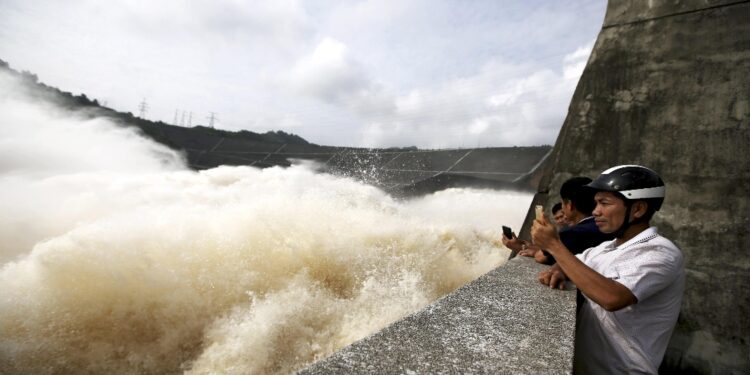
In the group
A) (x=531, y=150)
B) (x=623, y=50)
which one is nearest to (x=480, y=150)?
(x=531, y=150)

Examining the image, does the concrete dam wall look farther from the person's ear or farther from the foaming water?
the foaming water

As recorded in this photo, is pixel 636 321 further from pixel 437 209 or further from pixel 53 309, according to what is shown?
pixel 437 209

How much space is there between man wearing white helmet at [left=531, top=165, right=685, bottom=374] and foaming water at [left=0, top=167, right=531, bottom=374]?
122 inches

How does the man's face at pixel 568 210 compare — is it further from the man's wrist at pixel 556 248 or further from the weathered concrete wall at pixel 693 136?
the weathered concrete wall at pixel 693 136

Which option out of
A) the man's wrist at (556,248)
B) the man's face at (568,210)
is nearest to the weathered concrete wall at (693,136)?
the man's face at (568,210)

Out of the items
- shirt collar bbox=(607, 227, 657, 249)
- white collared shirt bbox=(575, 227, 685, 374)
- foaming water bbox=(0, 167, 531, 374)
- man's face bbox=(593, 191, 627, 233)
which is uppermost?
man's face bbox=(593, 191, 627, 233)

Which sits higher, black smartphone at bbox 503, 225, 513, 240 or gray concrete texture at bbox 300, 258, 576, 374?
black smartphone at bbox 503, 225, 513, 240

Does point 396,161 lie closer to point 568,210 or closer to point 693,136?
point 693,136

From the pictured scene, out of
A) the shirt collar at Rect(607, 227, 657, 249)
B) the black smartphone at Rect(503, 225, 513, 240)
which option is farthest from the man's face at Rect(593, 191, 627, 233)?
the black smartphone at Rect(503, 225, 513, 240)

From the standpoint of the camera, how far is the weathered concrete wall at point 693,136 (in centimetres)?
362

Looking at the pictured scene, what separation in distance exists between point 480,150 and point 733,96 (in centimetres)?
1032

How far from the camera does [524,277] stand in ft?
9.65

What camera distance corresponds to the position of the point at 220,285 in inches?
203

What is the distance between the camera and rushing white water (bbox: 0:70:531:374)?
4121 millimetres
